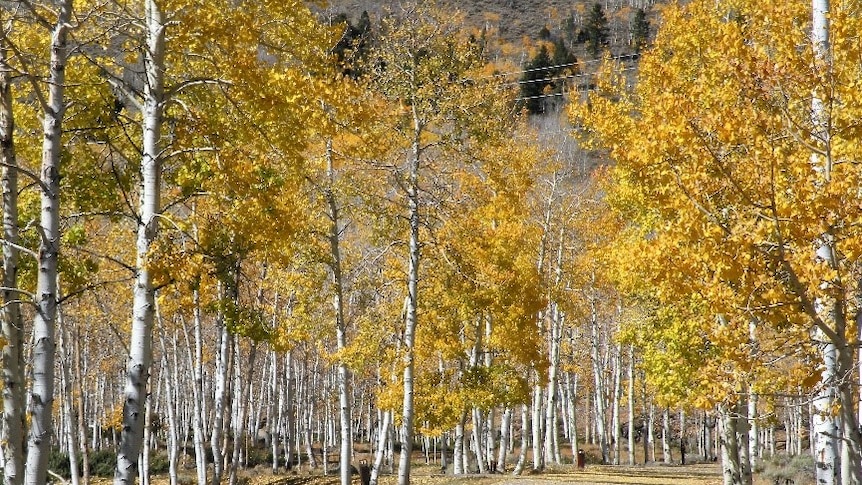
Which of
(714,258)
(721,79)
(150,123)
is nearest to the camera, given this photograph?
(714,258)

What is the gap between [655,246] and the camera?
22.5ft

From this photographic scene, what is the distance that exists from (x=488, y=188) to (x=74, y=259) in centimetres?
848

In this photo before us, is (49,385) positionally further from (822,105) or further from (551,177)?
(551,177)

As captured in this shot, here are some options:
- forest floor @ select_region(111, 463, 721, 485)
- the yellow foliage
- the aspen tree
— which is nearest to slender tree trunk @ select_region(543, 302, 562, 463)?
forest floor @ select_region(111, 463, 721, 485)

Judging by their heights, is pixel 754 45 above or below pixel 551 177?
below

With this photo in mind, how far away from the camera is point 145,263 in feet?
21.7

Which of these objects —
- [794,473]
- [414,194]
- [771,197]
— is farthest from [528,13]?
[771,197]

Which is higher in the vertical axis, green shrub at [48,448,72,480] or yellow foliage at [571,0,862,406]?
yellow foliage at [571,0,862,406]

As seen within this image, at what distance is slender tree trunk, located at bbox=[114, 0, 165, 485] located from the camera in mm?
6441

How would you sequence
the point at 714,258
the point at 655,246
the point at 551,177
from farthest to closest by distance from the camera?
the point at 551,177 < the point at 655,246 < the point at 714,258

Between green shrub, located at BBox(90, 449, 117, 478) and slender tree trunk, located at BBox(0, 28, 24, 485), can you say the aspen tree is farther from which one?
green shrub, located at BBox(90, 449, 117, 478)

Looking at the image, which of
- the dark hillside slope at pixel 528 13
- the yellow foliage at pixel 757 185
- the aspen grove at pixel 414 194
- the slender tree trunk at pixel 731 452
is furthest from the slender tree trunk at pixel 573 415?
the dark hillside slope at pixel 528 13

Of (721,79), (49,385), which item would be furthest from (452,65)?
(49,385)

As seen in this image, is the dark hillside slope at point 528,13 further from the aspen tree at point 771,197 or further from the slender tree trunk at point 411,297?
the aspen tree at point 771,197
